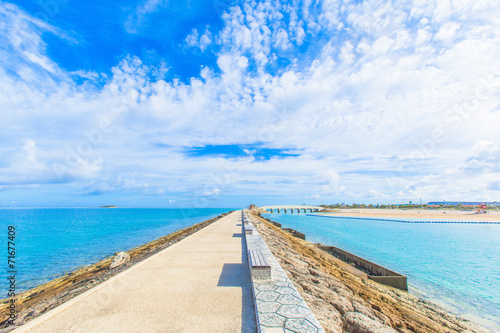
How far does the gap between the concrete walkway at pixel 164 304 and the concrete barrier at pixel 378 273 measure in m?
7.04

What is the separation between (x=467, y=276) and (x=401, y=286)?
538 cm

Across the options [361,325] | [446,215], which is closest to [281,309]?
[361,325]

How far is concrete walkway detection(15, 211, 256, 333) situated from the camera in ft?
11.8

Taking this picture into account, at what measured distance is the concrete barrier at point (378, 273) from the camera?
997cm

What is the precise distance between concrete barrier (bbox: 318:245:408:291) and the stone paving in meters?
7.46

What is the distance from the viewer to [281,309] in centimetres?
366

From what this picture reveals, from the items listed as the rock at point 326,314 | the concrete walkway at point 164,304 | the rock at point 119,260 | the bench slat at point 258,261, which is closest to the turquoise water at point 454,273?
the rock at point 326,314

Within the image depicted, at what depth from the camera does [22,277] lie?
1215 cm

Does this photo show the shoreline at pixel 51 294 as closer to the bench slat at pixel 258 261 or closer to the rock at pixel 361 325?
the bench slat at pixel 258 261

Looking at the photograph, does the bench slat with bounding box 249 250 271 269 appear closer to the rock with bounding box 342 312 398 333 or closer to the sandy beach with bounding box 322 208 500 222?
the rock with bounding box 342 312 398 333

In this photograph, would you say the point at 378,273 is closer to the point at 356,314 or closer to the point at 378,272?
A: the point at 378,272

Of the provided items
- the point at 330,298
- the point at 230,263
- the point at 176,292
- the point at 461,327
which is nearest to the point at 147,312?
the point at 176,292

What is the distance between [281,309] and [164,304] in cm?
215

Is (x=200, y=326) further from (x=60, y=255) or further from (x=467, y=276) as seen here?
(x=60, y=255)
